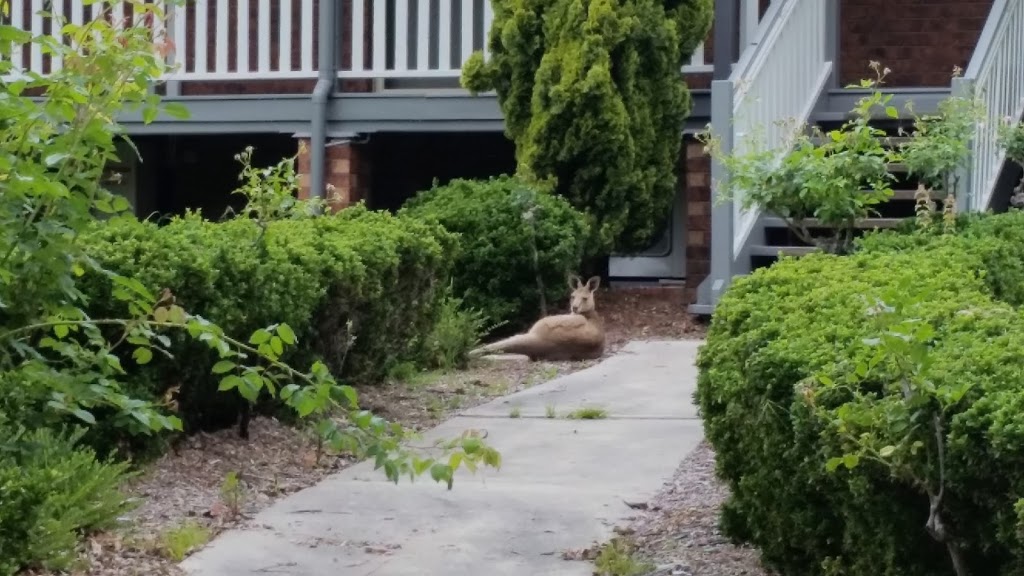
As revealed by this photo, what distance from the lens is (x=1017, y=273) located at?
299 inches

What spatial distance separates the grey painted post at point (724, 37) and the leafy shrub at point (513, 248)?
1830mm

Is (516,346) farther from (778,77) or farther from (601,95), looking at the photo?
(778,77)

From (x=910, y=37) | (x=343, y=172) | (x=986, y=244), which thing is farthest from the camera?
(x=910, y=37)

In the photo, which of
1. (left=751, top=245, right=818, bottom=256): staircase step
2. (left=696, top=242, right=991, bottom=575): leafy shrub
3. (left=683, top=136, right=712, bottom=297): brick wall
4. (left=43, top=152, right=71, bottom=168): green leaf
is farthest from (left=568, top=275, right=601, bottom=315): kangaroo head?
(left=43, top=152, right=71, bottom=168): green leaf

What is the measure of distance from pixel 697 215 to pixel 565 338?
236 cm

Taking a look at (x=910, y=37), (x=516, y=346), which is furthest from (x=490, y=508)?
(x=910, y=37)

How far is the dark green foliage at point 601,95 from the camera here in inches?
436

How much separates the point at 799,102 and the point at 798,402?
751 cm

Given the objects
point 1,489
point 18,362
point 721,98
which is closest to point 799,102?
point 721,98

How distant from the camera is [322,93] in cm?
1261

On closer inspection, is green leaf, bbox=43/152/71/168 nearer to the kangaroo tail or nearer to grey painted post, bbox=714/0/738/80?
the kangaroo tail

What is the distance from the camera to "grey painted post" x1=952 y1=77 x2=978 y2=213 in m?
8.96

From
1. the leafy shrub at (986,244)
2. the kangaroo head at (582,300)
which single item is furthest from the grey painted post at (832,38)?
the leafy shrub at (986,244)

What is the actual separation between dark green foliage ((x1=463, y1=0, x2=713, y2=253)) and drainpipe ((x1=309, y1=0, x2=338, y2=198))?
146cm
